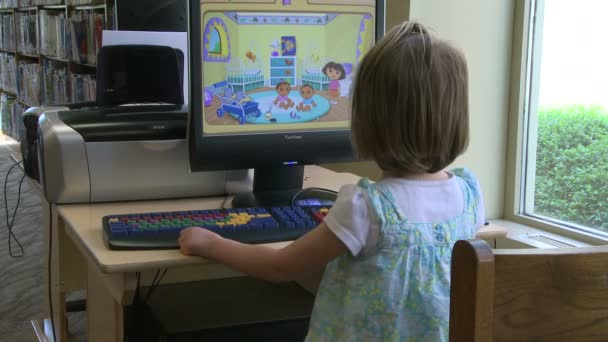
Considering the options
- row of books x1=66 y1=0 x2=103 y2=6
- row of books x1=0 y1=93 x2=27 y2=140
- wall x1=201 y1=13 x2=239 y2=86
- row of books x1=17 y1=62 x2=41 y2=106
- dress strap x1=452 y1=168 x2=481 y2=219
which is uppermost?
row of books x1=66 y1=0 x2=103 y2=6

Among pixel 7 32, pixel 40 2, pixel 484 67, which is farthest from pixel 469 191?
pixel 7 32

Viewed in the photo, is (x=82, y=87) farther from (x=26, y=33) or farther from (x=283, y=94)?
(x=283, y=94)

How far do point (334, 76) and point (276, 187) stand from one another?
0.29 m

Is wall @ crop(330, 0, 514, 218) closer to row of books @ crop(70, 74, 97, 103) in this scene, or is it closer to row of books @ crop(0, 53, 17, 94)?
row of books @ crop(70, 74, 97, 103)

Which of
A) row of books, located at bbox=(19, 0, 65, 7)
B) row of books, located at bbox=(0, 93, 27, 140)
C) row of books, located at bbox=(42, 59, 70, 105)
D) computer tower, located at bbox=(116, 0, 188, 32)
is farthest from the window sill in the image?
row of books, located at bbox=(0, 93, 27, 140)

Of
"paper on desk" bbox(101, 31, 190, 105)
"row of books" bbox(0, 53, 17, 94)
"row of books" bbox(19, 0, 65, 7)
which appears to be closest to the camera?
"paper on desk" bbox(101, 31, 190, 105)

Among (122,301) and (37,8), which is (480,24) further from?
(37,8)

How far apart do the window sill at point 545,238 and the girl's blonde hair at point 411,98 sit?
3.25ft

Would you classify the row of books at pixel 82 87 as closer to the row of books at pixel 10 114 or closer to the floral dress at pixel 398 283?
the row of books at pixel 10 114

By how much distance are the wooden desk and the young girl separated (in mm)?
228

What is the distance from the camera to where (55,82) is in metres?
5.54

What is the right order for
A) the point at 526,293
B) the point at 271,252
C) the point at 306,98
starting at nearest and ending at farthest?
the point at 526,293 → the point at 271,252 → the point at 306,98

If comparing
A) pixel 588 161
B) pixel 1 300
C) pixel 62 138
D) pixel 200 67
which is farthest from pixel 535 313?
pixel 1 300

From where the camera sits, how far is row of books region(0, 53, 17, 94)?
6.96 meters
